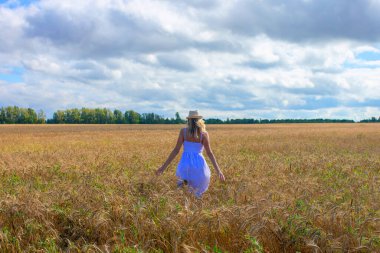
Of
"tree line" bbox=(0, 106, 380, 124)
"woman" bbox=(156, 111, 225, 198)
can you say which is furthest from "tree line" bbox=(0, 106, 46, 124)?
"woman" bbox=(156, 111, 225, 198)

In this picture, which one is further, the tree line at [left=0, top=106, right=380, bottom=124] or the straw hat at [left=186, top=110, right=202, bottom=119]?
the tree line at [left=0, top=106, right=380, bottom=124]

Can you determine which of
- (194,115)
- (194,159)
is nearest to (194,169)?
(194,159)

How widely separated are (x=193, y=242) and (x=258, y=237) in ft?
2.64

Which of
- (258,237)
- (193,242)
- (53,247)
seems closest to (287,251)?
(258,237)

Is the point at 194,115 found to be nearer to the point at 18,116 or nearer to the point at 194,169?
the point at 194,169

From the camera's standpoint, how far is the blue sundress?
→ 645 centimetres

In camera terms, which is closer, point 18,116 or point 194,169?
point 194,169

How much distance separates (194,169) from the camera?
254 inches

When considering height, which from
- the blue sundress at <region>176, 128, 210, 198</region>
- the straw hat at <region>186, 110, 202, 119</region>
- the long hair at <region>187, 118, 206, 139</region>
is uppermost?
the straw hat at <region>186, 110, 202, 119</region>

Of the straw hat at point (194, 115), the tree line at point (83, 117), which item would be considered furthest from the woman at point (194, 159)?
the tree line at point (83, 117)

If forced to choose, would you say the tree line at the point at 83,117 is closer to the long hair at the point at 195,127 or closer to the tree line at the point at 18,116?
the tree line at the point at 18,116

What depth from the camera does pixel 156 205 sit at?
4.96 m

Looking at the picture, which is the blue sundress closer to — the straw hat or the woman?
the woman

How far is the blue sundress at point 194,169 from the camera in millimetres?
6453
